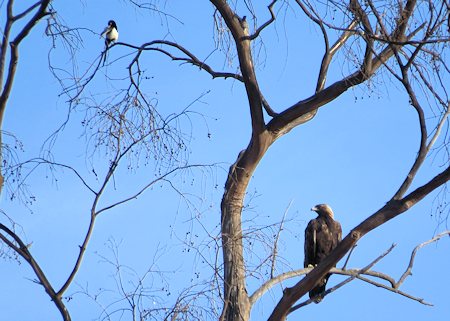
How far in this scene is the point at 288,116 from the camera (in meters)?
5.48

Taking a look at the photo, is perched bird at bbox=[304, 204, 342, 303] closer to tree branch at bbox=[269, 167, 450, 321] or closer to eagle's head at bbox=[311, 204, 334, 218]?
eagle's head at bbox=[311, 204, 334, 218]

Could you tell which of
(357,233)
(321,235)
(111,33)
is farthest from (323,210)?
(357,233)

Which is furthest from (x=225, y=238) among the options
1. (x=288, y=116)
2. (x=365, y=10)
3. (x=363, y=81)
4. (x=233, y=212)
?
(x=365, y=10)

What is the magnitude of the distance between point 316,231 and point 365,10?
3969 mm

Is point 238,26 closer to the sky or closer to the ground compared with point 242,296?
closer to the sky

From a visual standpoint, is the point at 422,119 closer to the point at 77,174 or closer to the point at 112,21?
the point at 77,174

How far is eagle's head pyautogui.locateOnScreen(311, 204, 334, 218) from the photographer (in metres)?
8.42

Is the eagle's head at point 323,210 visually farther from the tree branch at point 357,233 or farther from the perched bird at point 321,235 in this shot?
the tree branch at point 357,233

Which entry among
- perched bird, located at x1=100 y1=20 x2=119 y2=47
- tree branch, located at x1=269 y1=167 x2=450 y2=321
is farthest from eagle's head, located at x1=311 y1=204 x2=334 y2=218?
tree branch, located at x1=269 y1=167 x2=450 y2=321

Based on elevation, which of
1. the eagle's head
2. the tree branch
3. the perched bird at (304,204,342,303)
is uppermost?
the eagle's head

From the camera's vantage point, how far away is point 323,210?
8469 millimetres

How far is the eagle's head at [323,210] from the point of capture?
27.6 feet

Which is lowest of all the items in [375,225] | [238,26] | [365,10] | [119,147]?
[375,225]

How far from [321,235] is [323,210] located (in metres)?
0.42
